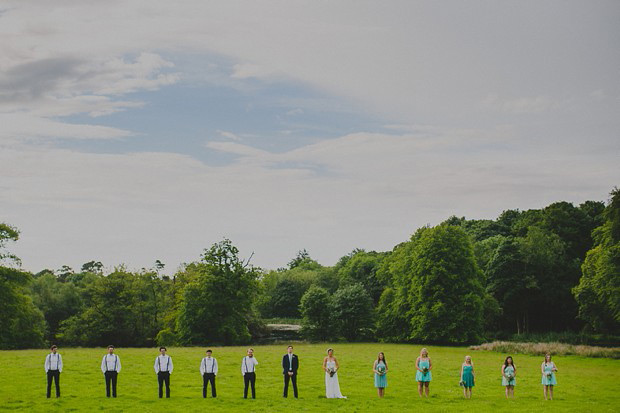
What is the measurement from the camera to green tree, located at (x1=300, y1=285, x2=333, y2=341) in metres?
74.0

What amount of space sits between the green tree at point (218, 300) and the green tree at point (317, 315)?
923 cm

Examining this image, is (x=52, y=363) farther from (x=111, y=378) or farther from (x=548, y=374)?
(x=548, y=374)

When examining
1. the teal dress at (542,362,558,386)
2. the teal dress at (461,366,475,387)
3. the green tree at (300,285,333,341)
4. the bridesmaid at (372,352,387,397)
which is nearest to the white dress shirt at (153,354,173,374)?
the bridesmaid at (372,352,387,397)

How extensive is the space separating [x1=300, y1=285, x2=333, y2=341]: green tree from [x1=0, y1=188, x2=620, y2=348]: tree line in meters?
0.13

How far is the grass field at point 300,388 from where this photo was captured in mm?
22219

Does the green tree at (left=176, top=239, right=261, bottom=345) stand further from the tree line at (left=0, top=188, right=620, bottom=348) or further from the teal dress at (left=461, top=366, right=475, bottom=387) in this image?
the teal dress at (left=461, top=366, right=475, bottom=387)

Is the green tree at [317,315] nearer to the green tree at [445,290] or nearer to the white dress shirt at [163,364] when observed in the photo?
the green tree at [445,290]

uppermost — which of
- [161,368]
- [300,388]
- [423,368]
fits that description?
[161,368]

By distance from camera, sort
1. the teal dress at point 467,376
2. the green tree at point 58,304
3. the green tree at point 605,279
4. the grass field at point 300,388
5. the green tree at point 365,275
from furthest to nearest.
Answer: the green tree at point 365,275
the green tree at point 58,304
the green tree at point 605,279
the teal dress at point 467,376
the grass field at point 300,388

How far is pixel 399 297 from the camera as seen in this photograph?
229 ft

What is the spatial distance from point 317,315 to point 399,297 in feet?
38.1

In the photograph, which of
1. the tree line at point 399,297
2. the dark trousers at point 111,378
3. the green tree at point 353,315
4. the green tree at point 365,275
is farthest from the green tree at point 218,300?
the dark trousers at point 111,378

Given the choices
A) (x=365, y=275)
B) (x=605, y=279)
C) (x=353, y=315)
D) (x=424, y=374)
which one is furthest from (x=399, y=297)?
(x=424, y=374)

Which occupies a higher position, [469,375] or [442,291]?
[442,291]
